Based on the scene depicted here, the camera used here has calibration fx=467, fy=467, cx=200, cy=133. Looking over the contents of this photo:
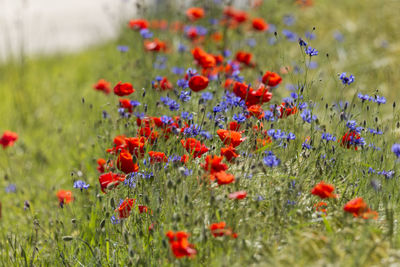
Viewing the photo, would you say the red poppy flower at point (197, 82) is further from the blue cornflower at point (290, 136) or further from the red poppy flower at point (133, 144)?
the blue cornflower at point (290, 136)

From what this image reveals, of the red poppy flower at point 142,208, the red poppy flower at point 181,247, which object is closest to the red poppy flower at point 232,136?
the red poppy flower at point 142,208

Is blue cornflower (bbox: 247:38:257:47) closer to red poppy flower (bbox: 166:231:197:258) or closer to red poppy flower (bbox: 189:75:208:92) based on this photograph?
red poppy flower (bbox: 189:75:208:92)

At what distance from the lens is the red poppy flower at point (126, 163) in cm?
215

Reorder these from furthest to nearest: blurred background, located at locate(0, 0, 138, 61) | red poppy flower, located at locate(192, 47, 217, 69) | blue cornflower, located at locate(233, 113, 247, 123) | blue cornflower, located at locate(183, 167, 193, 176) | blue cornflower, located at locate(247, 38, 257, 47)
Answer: blurred background, located at locate(0, 0, 138, 61) → blue cornflower, located at locate(247, 38, 257, 47) → red poppy flower, located at locate(192, 47, 217, 69) → blue cornflower, located at locate(233, 113, 247, 123) → blue cornflower, located at locate(183, 167, 193, 176)

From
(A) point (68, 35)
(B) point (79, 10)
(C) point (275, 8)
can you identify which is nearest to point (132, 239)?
(C) point (275, 8)

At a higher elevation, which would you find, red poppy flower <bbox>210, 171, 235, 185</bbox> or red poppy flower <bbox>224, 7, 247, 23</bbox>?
red poppy flower <bbox>224, 7, 247, 23</bbox>

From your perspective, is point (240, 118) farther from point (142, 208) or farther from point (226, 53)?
point (226, 53)

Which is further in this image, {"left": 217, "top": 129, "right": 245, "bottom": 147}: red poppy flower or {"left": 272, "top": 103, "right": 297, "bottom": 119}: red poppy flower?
{"left": 272, "top": 103, "right": 297, "bottom": 119}: red poppy flower

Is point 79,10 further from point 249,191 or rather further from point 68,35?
point 249,191

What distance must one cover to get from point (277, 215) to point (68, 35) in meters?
7.04

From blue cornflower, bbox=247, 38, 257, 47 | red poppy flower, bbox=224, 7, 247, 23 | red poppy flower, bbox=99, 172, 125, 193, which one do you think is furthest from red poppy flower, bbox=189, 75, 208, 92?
blue cornflower, bbox=247, 38, 257, 47

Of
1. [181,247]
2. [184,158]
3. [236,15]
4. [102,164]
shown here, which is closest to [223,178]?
[181,247]

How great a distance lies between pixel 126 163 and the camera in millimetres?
2176

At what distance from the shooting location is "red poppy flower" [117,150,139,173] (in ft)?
7.04
